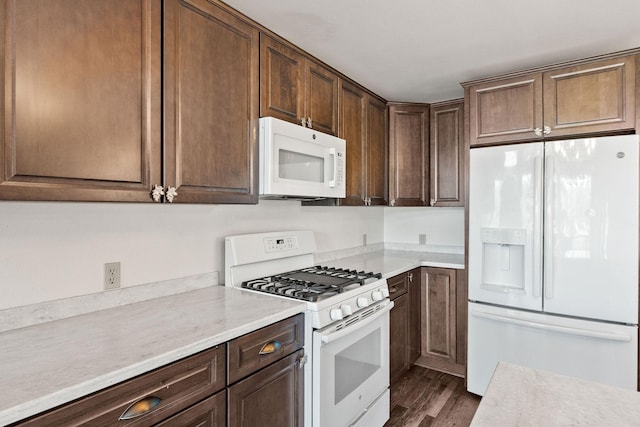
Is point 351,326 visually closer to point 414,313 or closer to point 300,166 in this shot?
point 300,166

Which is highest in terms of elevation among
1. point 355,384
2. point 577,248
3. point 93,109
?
point 93,109

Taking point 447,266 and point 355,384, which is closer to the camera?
point 355,384

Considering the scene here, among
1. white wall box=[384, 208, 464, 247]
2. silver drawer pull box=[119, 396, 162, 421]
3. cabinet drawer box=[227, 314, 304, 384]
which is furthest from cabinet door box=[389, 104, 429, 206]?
silver drawer pull box=[119, 396, 162, 421]

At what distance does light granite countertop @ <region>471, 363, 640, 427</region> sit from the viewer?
759 mm

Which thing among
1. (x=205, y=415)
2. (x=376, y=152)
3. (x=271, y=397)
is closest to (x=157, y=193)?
(x=205, y=415)

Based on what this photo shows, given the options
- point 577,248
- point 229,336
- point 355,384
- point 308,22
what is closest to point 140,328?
point 229,336

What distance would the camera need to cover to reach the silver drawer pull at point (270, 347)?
144 cm

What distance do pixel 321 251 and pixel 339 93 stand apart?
1.21 meters

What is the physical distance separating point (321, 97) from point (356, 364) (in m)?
1.63

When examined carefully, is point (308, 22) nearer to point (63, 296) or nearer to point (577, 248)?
point (63, 296)

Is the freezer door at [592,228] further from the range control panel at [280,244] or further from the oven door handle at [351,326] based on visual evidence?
the range control panel at [280,244]

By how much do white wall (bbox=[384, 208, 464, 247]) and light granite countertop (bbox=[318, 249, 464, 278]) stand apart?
0.58ft

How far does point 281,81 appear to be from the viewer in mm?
1999

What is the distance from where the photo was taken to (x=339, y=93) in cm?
253
